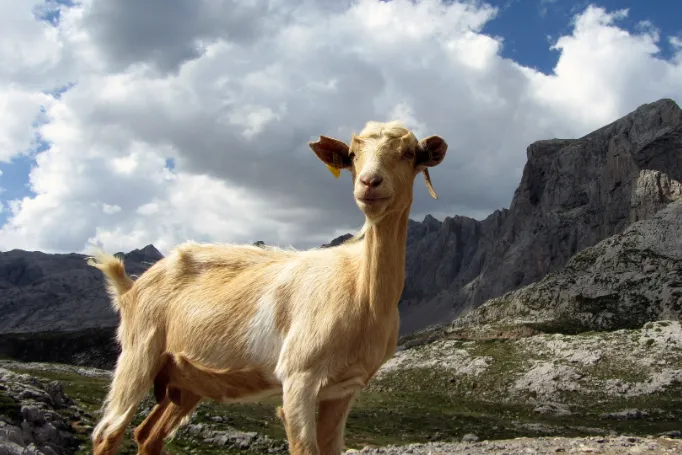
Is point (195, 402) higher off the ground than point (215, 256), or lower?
lower

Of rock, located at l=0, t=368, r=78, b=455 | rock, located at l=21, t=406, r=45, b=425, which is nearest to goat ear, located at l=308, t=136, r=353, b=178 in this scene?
rock, located at l=0, t=368, r=78, b=455

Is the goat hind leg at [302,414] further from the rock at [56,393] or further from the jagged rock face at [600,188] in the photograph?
the jagged rock face at [600,188]

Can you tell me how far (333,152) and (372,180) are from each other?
104cm

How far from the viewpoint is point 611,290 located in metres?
101

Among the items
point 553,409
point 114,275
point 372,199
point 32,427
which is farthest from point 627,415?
point 372,199

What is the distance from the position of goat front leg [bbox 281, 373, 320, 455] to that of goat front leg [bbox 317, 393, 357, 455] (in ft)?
2.74

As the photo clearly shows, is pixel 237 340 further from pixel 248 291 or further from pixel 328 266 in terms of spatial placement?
pixel 328 266

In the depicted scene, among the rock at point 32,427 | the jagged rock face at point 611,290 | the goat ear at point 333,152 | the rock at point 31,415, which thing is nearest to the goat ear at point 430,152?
the goat ear at point 333,152

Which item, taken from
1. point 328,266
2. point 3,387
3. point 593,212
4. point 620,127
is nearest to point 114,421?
point 328,266

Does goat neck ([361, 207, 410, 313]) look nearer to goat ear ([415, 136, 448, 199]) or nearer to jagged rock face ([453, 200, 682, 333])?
goat ear ([415, 136, 448, 199])

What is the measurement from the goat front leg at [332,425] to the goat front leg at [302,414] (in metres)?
0.83

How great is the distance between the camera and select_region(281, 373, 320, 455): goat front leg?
19.4ft

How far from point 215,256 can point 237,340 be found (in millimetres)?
1704

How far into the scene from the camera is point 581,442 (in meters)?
14.6
